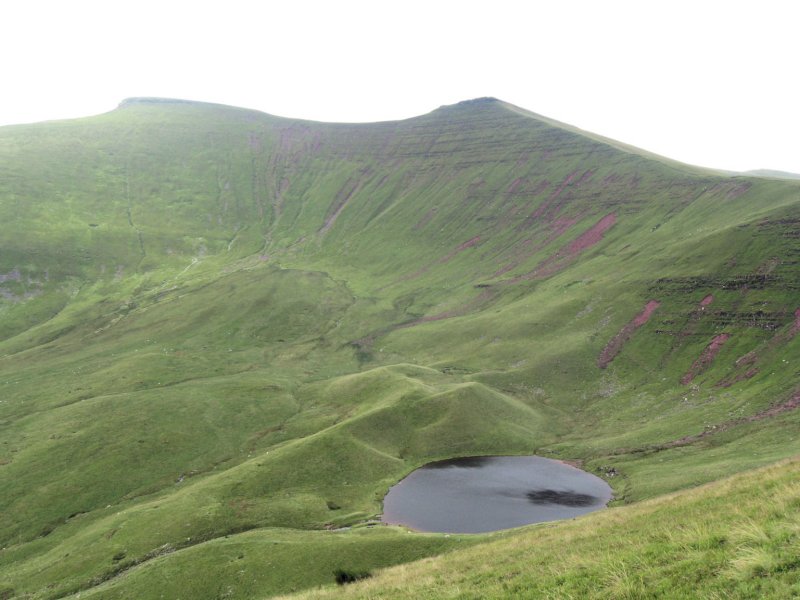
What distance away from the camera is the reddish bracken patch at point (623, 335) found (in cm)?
11219

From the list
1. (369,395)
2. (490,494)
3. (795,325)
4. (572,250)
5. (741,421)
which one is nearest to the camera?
(490,494)

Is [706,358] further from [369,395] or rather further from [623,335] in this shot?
[369,395]

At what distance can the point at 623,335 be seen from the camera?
382 feet

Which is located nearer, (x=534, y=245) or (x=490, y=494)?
(x=490, y=494)

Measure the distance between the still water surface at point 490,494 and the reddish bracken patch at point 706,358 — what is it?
128 feet

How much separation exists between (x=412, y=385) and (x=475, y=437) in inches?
819

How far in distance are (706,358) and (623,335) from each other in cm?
1954

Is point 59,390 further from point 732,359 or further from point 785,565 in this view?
point 732,359

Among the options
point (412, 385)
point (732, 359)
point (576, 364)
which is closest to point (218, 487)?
point (412, 385)

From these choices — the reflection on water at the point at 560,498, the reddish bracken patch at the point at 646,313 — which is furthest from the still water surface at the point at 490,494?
the reddish bracken patch at the point at 646,313

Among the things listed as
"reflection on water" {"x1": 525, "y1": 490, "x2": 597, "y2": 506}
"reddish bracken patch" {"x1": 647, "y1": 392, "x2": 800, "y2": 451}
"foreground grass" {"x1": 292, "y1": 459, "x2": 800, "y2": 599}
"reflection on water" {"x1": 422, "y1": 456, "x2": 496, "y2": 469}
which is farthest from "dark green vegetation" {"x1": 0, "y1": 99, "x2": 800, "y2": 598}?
"reflection on water" {"x1": 525, "y1": 490, "x2": 597, "y2": 506}

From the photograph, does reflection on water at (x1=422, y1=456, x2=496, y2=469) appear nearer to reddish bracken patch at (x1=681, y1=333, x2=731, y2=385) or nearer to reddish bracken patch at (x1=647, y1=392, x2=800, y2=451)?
reddish bracken patch at (x1=647, y1=392, x2=800, y2=451)

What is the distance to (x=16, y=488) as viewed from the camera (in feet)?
261

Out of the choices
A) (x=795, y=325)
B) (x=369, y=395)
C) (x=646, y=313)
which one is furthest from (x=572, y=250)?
(x=369, y=395)
